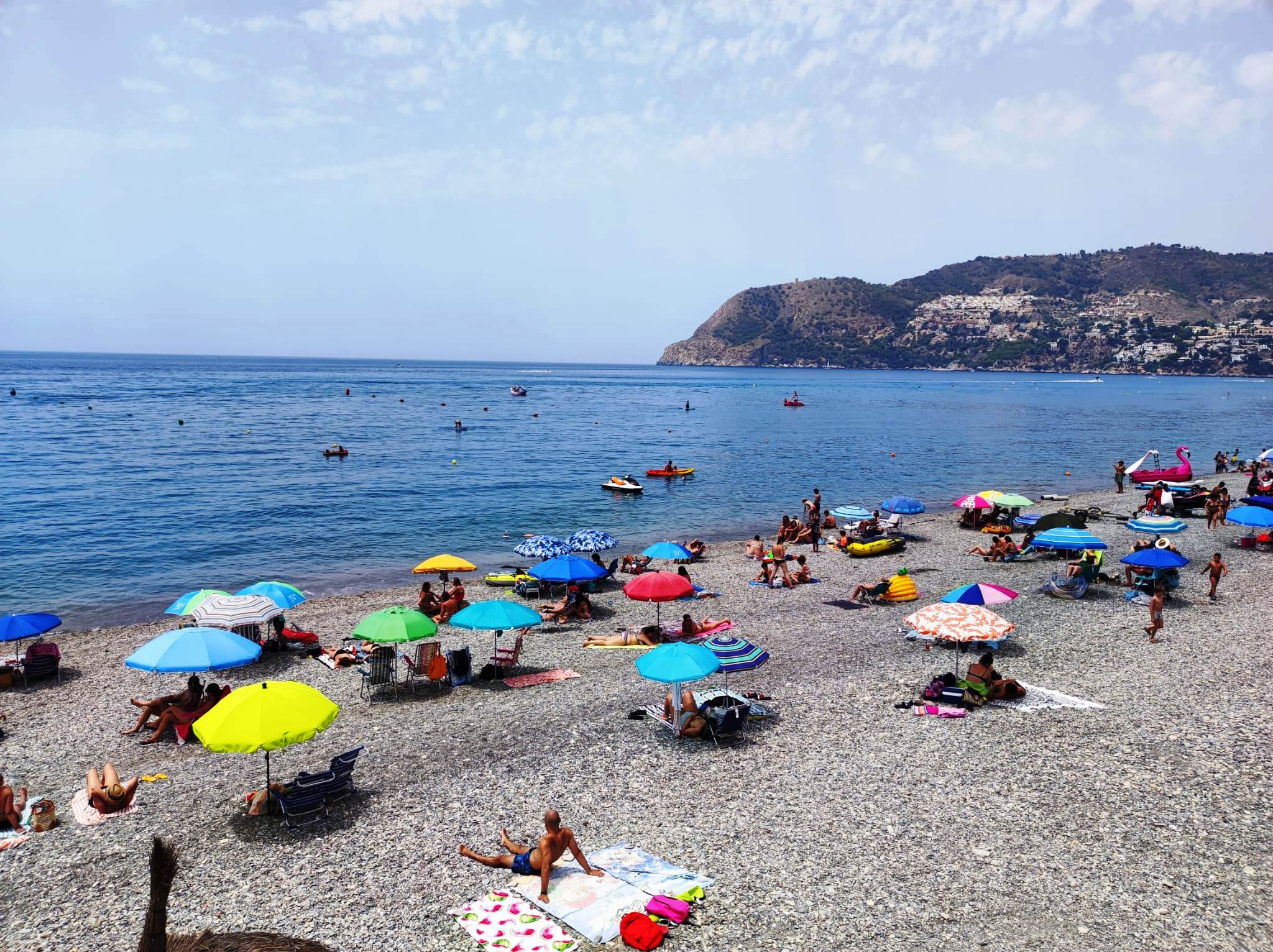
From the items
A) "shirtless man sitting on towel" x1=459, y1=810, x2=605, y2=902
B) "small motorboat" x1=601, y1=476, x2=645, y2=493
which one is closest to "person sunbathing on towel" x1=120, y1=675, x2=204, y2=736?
"shirtless man sitting on towel" x1=459, y1=810, x2=605, y2=902

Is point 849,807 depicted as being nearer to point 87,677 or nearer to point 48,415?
point 87,677

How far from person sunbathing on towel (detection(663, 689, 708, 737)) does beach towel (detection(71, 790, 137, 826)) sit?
7733mm

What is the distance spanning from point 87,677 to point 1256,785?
2115 cm

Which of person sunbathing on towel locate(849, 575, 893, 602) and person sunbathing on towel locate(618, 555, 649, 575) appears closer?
person sunbathing on towel locate(849, 575, 893, 602)

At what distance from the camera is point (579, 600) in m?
21.3

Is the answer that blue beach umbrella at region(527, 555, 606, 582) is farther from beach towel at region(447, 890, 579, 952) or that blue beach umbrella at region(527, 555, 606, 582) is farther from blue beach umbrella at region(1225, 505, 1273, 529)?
blue beach umbrella at region(1225, 505, 1273, 529)

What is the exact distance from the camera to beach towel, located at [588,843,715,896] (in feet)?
28.4

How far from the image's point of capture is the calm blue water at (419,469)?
1179 inches

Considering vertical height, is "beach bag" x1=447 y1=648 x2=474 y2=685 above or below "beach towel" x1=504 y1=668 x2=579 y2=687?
above

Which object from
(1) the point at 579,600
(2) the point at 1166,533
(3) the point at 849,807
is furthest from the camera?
(2) the point at 1166,533

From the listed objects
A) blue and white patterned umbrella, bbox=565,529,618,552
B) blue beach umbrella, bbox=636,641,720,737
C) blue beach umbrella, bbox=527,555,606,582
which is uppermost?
blue beach umbrella, bbox=636,641,720,737

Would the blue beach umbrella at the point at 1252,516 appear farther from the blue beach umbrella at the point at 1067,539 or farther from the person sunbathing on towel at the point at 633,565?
the person sunbathing on towel at the point at 633,565

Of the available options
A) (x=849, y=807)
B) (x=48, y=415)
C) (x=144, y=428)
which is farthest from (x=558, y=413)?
(x=849, y=807)

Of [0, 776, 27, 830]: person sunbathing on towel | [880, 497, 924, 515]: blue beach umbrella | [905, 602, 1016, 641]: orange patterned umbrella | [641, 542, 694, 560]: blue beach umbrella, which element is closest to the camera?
[0, 776, 27, 830]: person sunbathing on towel
